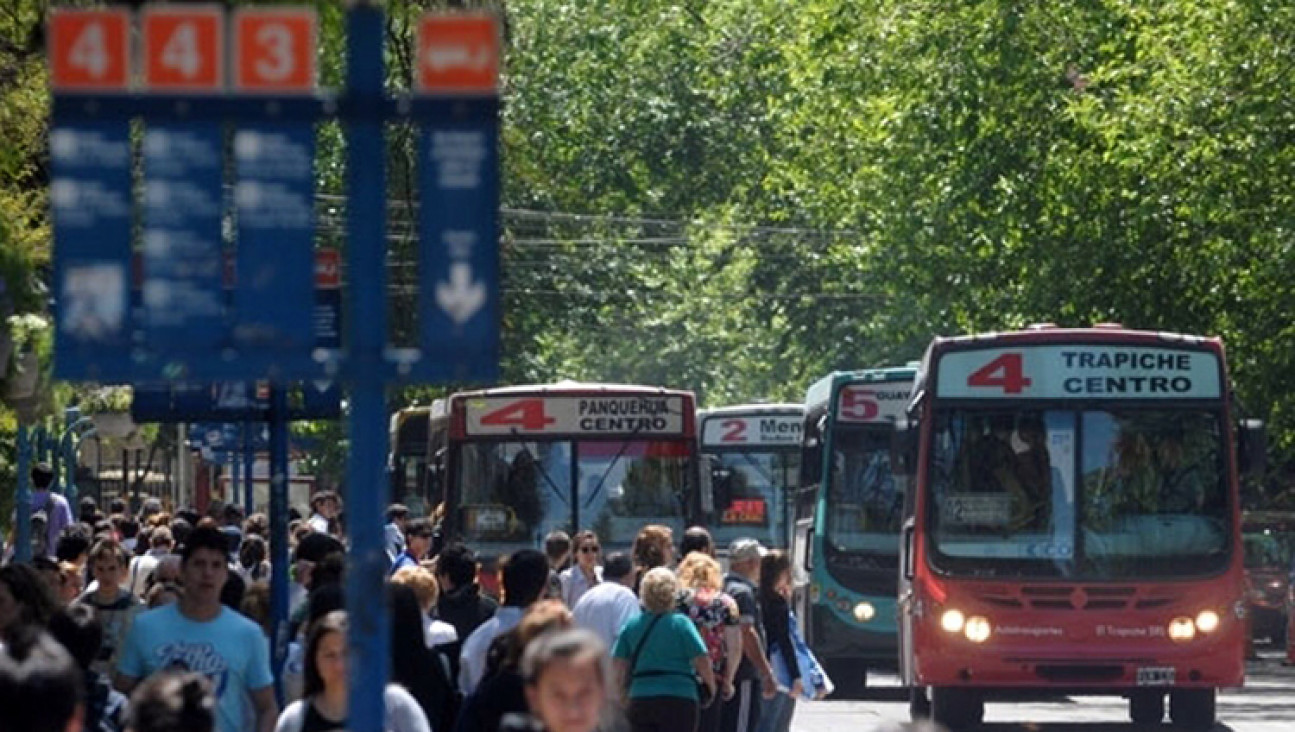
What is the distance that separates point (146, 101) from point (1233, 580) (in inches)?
682

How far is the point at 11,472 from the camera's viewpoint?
28.2m

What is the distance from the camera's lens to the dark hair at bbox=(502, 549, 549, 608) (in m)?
13.0

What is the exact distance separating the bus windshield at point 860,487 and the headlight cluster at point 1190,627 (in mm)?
7045

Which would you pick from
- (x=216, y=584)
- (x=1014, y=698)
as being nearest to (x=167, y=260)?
(x=216, y=584)

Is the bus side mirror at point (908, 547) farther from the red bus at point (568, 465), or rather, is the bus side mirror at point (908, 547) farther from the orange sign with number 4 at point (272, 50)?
the orange sign with number 4 at point (272, 50)

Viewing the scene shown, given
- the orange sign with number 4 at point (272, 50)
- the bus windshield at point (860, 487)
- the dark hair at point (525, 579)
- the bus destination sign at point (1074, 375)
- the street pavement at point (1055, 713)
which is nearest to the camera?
the orange sign with number 4 at point (272, 50)

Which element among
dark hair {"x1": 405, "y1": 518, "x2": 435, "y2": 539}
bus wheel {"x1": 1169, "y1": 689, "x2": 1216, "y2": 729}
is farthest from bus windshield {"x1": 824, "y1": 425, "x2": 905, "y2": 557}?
dark hair {"x1": 405, "y1": 518, "x2": 435, "y2": 539}

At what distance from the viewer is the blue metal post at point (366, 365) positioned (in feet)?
23.3

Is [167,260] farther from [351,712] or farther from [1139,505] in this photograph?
[1139,505]

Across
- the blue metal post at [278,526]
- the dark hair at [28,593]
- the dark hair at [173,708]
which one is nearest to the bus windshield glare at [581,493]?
the blue metal post at [278,526]

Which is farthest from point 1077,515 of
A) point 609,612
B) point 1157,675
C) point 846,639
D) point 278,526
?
point 278,526

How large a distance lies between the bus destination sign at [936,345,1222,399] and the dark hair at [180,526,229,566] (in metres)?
11.7

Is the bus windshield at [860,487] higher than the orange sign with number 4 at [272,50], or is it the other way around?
the orange sign with number 4 at [272,50]

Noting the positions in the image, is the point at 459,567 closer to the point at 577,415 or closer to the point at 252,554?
the point at 252,554
